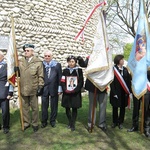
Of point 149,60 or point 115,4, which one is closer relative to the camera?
point 149,60

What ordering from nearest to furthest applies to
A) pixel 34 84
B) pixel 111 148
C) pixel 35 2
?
pixel 111 148, pixel 34 84, pixel 35 2

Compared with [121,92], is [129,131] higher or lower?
lower

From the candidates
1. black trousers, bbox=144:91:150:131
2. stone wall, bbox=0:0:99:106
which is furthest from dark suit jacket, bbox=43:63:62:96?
stone wall, bbox=0:0:99:106

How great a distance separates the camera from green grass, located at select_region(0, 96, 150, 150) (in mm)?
4395

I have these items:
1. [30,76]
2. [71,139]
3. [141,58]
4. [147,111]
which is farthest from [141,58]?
[30,76]

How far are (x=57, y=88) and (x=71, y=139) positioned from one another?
1255mm

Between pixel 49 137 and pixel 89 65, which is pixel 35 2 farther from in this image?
pixel 49 137

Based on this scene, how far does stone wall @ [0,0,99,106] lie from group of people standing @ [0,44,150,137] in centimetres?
290

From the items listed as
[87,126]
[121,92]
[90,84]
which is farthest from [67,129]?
[121,92]

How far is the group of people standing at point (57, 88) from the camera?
4.96m

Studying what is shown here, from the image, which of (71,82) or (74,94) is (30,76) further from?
(74,94)

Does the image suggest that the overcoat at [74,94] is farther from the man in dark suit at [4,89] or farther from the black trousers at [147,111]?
the black trousers at [147,111]

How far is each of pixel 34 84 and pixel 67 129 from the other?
4.29ft

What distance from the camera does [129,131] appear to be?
5184mm
